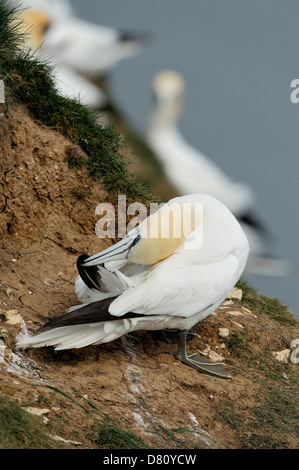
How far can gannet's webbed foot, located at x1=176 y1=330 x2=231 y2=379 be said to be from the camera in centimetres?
588

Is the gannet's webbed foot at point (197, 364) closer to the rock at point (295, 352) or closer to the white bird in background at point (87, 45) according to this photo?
the rock at point (295, 352)

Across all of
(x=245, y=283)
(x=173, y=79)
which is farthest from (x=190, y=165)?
(x=245, y=283)

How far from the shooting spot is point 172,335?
6301mm

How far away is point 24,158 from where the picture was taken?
6750 millimetres

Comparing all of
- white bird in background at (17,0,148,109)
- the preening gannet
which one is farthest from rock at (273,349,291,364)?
white bird in background at (17,0,148,109)

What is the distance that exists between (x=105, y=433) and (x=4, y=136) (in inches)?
118

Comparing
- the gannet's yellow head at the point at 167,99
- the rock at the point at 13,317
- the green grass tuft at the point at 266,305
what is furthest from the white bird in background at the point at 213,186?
the rock at the point at 13,317

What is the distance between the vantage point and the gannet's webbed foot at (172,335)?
6213mm

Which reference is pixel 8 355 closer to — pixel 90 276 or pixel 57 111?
pixel 90 276

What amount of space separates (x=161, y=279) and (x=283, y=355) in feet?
5.14

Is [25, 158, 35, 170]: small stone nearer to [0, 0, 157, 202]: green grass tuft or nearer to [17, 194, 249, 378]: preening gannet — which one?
[0, 0, 157, 202]: green grass tuft

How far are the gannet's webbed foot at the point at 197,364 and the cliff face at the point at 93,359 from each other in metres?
0.06
